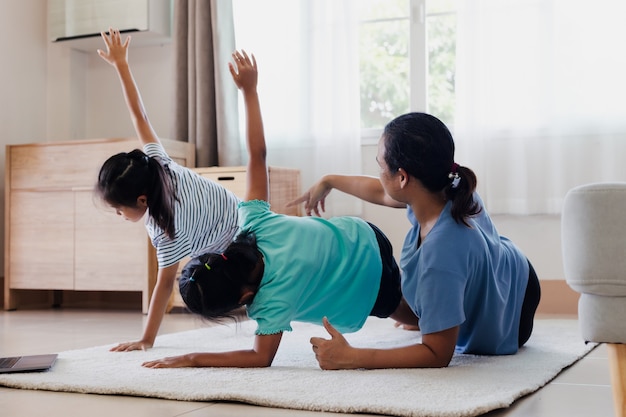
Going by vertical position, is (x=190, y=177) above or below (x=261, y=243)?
above

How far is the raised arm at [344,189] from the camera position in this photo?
224cm

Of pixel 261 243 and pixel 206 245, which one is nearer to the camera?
pixel 261 243

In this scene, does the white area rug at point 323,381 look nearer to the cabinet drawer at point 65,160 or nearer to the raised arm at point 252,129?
the raised arm at point 252,129

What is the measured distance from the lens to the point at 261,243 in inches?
73.4

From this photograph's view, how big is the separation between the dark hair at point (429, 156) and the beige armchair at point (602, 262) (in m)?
0.41

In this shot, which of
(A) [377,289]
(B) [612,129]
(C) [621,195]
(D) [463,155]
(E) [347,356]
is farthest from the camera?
(D) [463,155]

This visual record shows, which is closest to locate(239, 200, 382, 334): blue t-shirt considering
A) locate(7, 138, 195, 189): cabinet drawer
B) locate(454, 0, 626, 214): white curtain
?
locate(454, 0, 626, 214): white curtain

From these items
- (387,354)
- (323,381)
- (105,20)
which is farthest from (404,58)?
(323,381)

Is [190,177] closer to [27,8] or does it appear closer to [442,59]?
[442,59]

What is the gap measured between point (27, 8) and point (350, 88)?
192 centimetres

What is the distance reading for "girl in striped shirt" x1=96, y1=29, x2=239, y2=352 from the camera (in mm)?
2090

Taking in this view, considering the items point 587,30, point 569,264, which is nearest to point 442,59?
point 587,30

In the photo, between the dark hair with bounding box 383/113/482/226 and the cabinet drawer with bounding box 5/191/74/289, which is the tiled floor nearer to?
the dark hair with bounding box 383/113/482/226

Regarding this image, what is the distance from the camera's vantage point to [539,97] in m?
3.46
